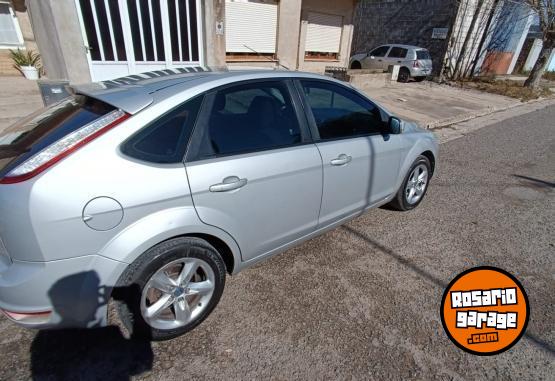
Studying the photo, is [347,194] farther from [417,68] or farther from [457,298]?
[417,68]

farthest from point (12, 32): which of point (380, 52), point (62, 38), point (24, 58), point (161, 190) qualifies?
point (380, 52)

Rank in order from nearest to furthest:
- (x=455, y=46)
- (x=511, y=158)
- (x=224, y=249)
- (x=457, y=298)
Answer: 1. (x=224, y=249)
2. (x=457, y=298)
3. (x=511, y=158)
4. (x=455, y=46)

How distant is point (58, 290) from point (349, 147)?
2.18 m

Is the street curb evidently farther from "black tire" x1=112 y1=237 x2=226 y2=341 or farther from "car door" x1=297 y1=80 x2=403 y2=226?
"black tire" x1=112 y1=237 x2=226 y2=341

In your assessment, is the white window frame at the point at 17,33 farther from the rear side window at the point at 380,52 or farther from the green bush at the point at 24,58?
the rear side window at the point at 380,52

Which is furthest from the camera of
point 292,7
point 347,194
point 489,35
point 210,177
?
point 489,35

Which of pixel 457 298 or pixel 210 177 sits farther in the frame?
pixel 457 298

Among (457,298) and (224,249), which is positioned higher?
(224,249)

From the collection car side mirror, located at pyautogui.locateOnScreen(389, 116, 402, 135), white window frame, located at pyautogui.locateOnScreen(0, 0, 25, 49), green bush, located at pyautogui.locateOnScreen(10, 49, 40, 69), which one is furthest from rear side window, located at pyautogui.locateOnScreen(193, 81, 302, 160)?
white window frame, located at pyautogui.locateOnScreen(0, 0, 25, 49)

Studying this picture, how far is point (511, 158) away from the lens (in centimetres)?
588

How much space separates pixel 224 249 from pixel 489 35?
23310 millimetres

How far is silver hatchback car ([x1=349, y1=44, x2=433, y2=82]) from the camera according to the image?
14.8 metres

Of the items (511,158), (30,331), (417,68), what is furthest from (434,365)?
(417,68)

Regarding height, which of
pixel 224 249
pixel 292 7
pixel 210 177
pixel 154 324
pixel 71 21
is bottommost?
pixel 154 324
